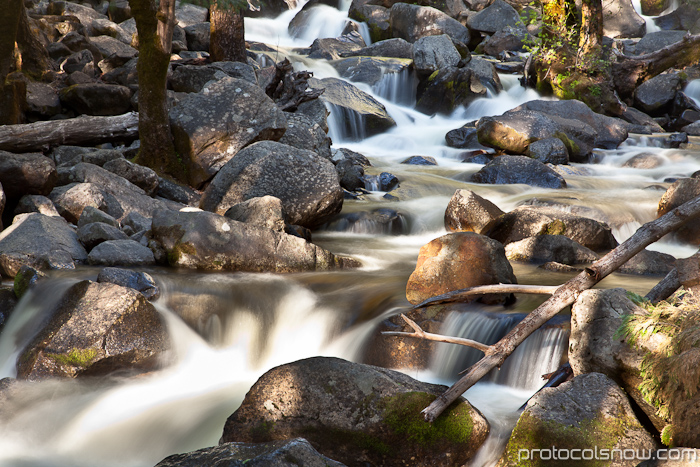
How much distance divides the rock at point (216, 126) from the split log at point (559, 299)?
634 cm

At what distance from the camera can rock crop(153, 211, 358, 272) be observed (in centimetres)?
608

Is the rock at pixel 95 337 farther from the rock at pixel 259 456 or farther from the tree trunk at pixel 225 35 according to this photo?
the tree trunk at pixel 225 35

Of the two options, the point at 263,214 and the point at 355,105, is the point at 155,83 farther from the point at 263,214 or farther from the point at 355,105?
the point at 355,105

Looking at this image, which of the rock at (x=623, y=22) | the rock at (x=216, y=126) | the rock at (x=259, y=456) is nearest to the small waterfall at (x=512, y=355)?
the rock at (x=259, y=456)

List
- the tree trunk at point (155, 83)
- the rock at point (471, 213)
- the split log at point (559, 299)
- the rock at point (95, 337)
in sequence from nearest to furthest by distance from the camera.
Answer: the split log at point (559, 299) → the rock at point (95, 337) → the rock at point (471, 213) → the tree trunk at point (155, 83)

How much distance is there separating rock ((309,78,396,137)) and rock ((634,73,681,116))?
8.53 metres

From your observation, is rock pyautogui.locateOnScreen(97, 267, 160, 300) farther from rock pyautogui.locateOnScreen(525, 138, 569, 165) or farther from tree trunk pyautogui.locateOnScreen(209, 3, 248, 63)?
rock pyautogui.locateOnScreen(525, 138, 569, 165)

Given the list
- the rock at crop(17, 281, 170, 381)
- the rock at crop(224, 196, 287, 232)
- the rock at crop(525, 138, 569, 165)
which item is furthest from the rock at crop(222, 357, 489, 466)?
the rock at crop(525, 138, 569, 165)

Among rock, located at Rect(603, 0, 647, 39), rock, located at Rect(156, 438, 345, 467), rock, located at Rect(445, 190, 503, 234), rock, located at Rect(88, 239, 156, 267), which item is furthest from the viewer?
rock, located at Rect(603, 0, 647, 39)

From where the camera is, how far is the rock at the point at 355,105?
48.7 ft

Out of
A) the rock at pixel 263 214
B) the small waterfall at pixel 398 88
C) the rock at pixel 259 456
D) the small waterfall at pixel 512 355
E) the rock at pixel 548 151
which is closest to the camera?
the rock at pixel 259 456

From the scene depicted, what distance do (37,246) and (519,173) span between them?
27.5 feet

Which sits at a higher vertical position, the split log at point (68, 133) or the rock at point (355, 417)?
the rock at point (355, 417)

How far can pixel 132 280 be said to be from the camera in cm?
512
